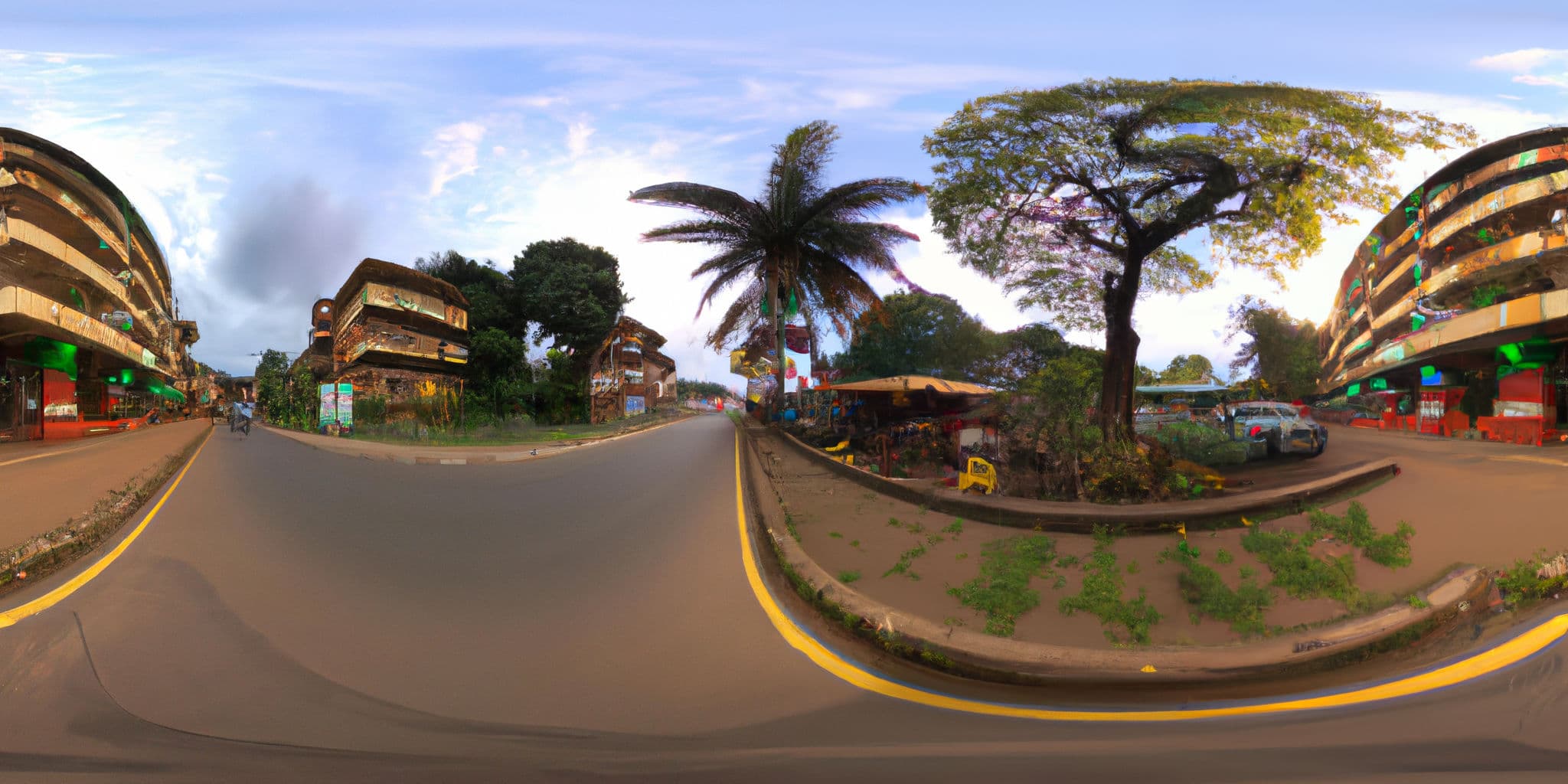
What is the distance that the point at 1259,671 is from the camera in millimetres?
2877

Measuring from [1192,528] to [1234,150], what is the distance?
3.57m

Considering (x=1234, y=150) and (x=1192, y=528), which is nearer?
(x=1192, y=528)

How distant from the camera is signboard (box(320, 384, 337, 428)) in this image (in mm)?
19375

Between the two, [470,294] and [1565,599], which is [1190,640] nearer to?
[1565,599]

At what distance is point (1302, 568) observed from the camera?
3775mm

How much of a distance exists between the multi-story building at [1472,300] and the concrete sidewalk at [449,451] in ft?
36.7

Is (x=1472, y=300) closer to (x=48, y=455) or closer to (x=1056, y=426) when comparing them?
(x=1056, y=426)

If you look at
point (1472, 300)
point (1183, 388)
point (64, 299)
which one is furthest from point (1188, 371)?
point (64, 299)

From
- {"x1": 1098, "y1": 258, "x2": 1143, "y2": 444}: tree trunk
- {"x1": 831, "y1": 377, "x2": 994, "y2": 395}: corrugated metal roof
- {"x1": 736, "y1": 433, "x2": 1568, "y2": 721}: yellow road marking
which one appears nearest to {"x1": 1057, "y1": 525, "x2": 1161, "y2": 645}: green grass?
{"x1": 736, "y1": 433, "x2": 1568, "y2": 721}: yellow road marking

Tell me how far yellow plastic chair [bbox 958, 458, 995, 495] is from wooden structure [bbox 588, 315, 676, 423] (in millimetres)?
20155

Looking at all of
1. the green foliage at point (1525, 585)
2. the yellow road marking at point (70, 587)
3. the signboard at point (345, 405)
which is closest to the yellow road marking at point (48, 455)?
the yellow road marking at point (70, 587)

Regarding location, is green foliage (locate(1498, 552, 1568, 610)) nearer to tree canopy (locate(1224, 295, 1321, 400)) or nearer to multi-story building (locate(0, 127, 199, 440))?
tree canopy (locate(1224, 295, 1321, 400))

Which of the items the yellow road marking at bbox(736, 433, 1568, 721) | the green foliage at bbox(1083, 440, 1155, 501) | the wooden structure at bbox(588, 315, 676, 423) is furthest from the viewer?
the wooden structure at bbox(588, 315, 676, 423)

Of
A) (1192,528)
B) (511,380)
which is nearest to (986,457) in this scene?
(1192,528)
